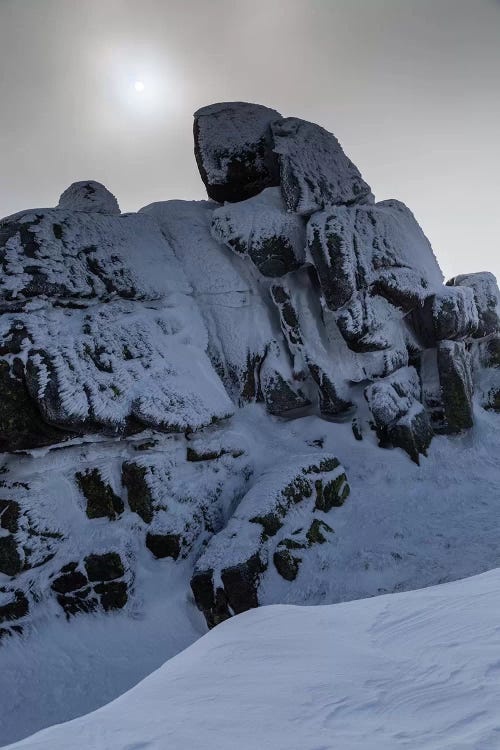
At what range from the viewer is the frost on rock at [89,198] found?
9.65m

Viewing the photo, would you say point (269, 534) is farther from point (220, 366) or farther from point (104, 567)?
point (220, 366)

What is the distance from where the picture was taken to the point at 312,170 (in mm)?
9820

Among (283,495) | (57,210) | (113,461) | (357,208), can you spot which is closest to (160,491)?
(113,461)

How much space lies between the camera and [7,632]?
5.61 metres

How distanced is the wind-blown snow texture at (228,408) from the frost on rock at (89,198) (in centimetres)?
5

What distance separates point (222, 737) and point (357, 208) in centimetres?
941

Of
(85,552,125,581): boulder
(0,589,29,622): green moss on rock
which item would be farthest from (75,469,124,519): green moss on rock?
(0,589,29,622): green moss on rock

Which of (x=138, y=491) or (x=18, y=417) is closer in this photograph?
(x=18, y=417)

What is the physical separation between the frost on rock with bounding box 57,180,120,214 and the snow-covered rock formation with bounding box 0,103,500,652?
46 millimetres

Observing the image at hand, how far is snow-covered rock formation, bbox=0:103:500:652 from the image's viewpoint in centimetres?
623

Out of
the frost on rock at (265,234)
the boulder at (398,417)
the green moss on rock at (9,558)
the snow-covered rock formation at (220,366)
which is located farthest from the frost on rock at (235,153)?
the green moss on rock at (9,558)

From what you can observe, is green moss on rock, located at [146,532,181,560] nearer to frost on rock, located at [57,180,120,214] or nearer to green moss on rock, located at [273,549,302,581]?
green moss on rock, located at [273,549,302,581]

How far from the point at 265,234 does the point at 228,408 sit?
3.54 metres

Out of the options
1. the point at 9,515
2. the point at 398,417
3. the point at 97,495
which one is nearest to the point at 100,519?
the point at 97,495
